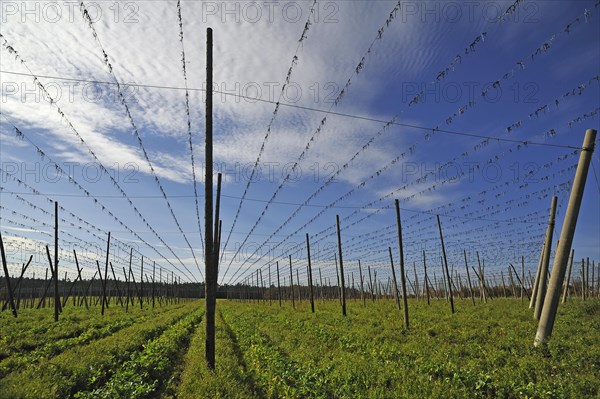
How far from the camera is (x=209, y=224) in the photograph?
45.7 ft

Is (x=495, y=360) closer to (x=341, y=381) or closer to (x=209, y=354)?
(x=341, y=381)

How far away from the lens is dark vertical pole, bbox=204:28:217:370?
41.6 feet

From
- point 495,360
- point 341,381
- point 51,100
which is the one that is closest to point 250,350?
point 341,381

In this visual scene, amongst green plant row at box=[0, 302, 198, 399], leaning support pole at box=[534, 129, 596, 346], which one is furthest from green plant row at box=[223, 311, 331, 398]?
leaning support pole at box=[534, 129, 596, 346]

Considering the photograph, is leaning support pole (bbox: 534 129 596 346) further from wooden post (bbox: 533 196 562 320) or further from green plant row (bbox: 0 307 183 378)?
green plant row (bbox: 0 307 183 378)

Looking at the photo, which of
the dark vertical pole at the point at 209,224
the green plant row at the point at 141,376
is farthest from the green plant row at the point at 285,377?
the green plant row at the point at 141,376

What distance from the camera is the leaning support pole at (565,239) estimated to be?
1212cm

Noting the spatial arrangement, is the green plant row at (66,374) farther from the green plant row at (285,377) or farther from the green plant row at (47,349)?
the green plant row at (285,377)

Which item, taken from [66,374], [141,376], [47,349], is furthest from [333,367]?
[47,349]

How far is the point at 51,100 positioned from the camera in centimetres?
1426

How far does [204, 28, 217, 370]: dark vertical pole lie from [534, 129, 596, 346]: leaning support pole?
429 inches

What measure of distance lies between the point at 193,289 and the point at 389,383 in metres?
193

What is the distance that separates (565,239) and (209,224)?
12072 mm

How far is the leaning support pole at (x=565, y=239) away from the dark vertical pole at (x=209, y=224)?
1089cm
